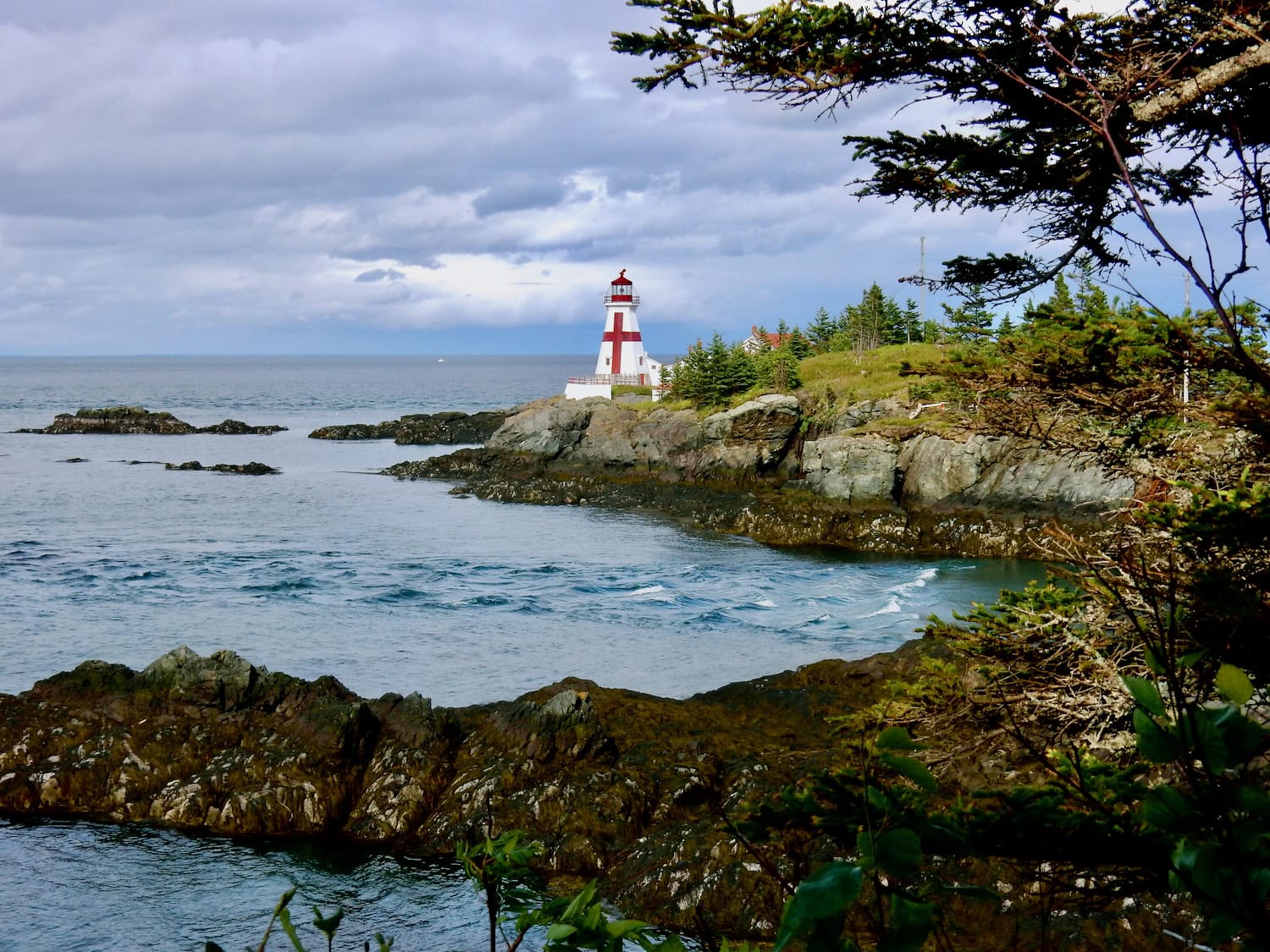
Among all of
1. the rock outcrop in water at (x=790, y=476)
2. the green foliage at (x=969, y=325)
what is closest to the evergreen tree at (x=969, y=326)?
the green foliage at (x=969, y=325)

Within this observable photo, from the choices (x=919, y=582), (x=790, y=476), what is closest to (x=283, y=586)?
(x=919, y=582)

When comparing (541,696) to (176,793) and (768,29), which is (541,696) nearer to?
(176,793)

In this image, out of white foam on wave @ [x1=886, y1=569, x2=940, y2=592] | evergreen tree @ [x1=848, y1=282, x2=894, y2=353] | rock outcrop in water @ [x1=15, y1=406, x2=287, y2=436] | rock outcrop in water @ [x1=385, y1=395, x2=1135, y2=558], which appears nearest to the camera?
white foam on wave @ [x1=886, y1=569, x2=940, y2=592]

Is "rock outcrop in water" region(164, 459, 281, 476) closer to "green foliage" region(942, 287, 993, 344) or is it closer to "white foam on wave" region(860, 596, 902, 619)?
"white foam on wave" region(860, 596, 902, 619)

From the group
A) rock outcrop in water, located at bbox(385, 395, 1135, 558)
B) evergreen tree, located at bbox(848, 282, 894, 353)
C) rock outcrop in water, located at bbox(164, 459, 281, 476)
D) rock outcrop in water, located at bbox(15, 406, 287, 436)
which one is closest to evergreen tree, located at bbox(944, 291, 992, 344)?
rock outcrop in water, located at bbox(385, 395, 1135, 558)

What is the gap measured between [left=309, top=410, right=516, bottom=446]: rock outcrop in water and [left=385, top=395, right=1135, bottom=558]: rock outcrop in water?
13869 mm

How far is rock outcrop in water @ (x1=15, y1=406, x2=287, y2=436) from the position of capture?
69.6m

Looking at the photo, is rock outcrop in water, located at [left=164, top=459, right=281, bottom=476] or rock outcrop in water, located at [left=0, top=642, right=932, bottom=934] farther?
rock outcrop in water, located at [left=164, top=459, right=281, bottom=476]

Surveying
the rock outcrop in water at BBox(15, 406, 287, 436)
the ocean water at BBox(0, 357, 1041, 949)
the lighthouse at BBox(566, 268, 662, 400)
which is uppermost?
the lighthouse at BBox(566, 268, 662, 400)

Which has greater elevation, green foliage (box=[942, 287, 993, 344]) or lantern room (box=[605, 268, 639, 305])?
lantern room (box=[605, 268, 639, 305])

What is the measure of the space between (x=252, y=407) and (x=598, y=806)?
98.8m

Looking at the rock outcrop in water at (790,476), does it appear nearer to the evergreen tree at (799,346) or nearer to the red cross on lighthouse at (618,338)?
the red cross on lighthouse at (618,338)

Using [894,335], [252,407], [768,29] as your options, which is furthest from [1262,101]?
[252,407]

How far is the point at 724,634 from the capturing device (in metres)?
21.0
